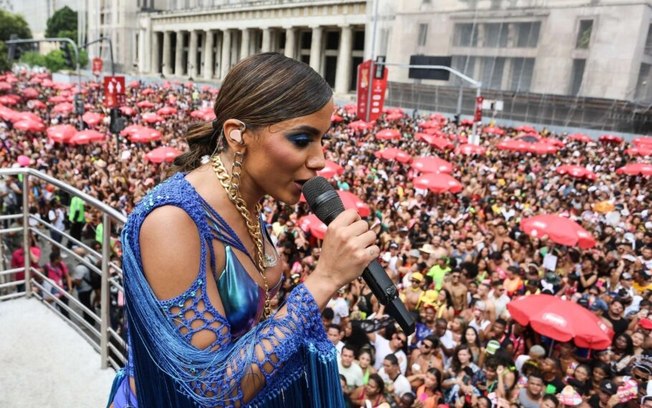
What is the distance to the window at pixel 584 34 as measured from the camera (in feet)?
87.6

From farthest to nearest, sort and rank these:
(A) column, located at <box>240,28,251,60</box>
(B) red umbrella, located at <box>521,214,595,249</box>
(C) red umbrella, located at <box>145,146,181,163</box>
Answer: (A) column, located at <box>240,28,251,60</box> → (C) red umbrella, located at <box>145,146,181,163</box> → (B) red umbrella, located at <box>521,214,595,249</box>

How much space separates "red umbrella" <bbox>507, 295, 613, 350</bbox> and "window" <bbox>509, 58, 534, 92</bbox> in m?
26.3

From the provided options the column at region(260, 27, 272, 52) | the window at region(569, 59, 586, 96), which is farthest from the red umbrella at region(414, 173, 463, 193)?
the column at region(260, 27, 272, 52)

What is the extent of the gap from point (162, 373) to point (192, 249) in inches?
14.3

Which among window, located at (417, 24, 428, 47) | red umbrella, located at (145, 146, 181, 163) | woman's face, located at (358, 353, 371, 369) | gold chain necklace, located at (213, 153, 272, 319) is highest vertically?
window, located at (417, 24, 428, 47)

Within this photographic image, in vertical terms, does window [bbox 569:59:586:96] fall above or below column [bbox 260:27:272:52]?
below

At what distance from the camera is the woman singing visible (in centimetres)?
120

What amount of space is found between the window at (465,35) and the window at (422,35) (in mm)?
2137

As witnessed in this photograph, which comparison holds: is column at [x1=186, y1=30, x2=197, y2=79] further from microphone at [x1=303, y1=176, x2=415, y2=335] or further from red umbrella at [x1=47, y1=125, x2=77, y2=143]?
microphone at [x1=303, y1=176, x2=415, y2=335]

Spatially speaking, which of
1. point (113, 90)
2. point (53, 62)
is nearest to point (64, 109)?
point (113, 90)

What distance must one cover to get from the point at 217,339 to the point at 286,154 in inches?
20.8

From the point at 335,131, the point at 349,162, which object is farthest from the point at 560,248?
the point at 335,131

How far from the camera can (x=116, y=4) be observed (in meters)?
73.6

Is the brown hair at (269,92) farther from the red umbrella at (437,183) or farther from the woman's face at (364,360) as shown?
the red umbrella at (437,183)
